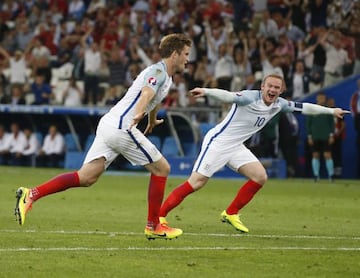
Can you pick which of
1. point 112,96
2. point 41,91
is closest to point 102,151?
point 112,96

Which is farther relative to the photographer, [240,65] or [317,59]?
[240,65]

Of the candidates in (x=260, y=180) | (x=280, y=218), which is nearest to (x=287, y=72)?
(x=280, y=218)

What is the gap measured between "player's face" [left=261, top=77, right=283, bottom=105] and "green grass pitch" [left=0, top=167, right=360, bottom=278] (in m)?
1.70

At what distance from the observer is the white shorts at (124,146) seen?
1258 centimetres

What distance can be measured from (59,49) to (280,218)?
1807 cm

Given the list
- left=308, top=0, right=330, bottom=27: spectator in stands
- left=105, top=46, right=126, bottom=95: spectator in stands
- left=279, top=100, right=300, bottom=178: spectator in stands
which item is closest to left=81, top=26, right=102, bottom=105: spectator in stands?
left=105, top=46, right=126, bottom=95: spectator in stands

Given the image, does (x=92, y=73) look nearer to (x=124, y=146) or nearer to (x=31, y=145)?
(x=31, y=145)

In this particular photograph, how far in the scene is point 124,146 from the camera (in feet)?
41.4

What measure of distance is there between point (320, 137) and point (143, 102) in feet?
50.7

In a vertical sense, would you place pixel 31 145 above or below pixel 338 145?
below

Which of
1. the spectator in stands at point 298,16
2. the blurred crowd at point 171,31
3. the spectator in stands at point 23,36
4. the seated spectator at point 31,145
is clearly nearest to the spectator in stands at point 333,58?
the blurred crowd at point 171,31

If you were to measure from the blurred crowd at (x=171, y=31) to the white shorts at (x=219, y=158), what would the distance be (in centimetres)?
1301

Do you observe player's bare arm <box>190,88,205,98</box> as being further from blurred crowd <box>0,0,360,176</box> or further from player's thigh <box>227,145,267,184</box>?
blurred crowd <box>0,0,360,176</box>

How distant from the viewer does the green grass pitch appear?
10.5 meters
